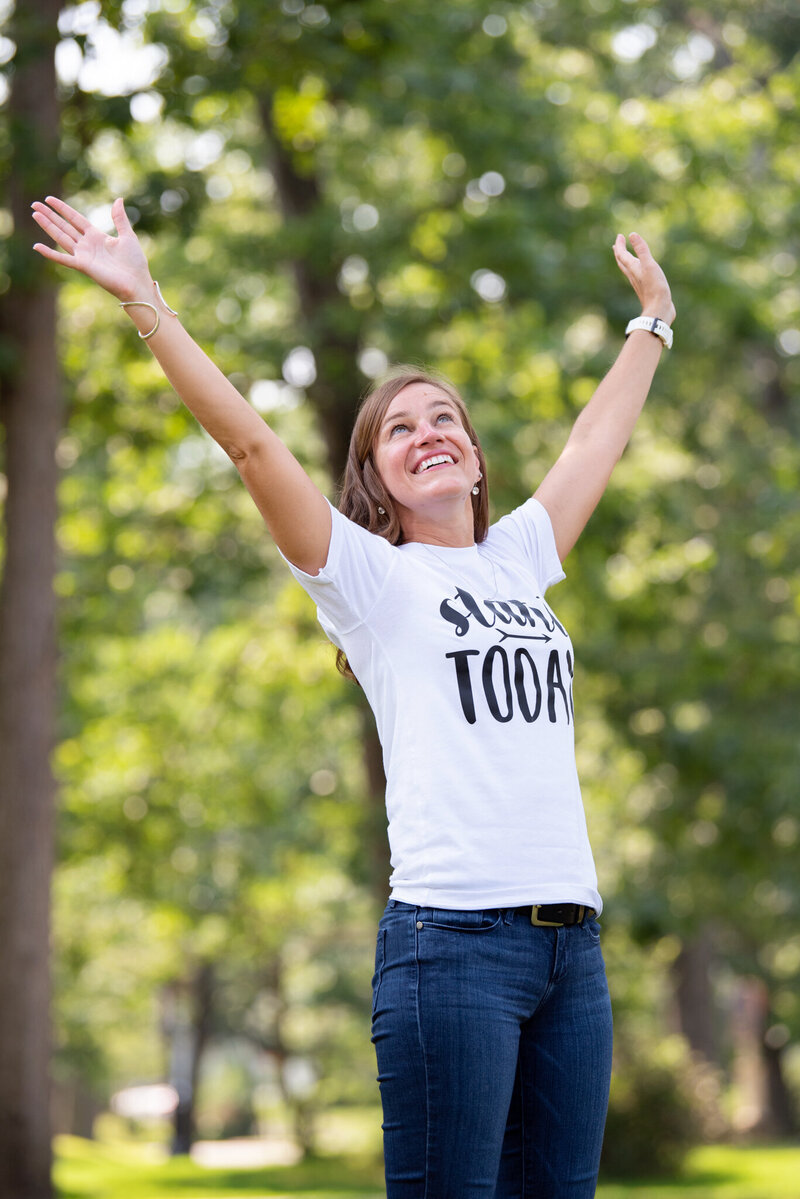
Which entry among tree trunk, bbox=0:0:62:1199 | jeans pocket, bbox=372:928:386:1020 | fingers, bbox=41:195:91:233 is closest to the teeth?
fingers, bbox=41:195:91:233

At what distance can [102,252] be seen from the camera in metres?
2.24

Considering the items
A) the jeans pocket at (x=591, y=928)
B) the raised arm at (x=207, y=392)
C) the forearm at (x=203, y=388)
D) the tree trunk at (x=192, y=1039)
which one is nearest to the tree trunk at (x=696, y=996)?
the tree trunk at (x=192, y=1039)

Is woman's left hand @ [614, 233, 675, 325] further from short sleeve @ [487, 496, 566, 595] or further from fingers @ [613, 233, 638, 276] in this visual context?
short sleeve @ [487, 496, 566, 595]

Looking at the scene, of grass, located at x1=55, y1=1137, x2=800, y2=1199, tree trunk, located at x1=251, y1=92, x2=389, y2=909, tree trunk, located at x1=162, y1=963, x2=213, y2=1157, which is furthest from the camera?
tree trunk, located at x1=162, y1=963, x2=213, y2=1157

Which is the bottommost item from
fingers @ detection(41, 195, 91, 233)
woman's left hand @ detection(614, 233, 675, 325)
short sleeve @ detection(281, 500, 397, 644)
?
short sleeve @ detection(281, 500, 397, 644)

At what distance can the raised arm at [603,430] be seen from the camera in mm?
2842

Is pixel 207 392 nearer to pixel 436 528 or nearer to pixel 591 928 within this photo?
pixel 436 528

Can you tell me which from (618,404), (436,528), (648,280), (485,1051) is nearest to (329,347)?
(648,280)

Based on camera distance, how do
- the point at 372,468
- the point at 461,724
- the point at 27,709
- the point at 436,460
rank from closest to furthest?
the point at 461,724 < the point at 436,460 < the point at 372,468 < the point at 27,709

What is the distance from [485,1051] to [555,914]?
24 centimetres

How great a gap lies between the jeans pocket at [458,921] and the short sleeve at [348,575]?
506 mm

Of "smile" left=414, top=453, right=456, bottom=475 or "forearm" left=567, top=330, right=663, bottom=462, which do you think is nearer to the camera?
"smile" left=414, top=453, right=456, bottom=475

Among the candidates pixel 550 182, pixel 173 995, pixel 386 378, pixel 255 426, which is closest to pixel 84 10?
pixel 550 182

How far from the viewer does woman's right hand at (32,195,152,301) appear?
220 centimetres
